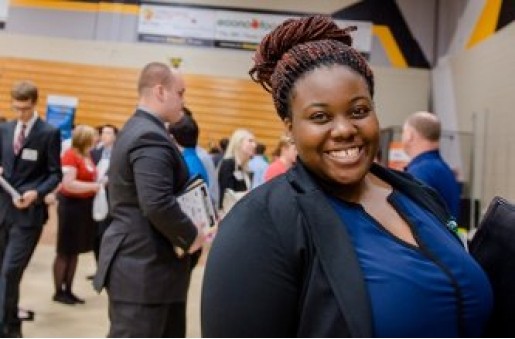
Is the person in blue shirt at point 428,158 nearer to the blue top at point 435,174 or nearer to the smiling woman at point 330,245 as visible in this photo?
the blue top at point 435,174

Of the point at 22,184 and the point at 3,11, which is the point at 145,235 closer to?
the point at 22,184

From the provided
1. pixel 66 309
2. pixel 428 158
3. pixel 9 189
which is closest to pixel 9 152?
pixel 9 189

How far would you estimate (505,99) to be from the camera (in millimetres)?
7340

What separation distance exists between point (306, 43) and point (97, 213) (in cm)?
400

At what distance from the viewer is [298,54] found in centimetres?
113

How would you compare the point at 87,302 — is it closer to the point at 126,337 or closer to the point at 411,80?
the point at 126,337

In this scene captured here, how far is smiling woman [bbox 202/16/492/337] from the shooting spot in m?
0.94

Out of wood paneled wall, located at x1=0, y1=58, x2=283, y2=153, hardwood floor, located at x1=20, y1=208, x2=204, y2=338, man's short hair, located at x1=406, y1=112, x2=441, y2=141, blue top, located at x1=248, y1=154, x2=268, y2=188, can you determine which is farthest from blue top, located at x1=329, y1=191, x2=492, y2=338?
wood paneled wall, located at x1=0, y1=58, x2=283, y2=153

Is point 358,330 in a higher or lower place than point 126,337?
higher

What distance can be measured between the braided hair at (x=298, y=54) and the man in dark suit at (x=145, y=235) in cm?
111

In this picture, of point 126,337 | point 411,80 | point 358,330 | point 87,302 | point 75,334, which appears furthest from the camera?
point 411,80

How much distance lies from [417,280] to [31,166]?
327cm

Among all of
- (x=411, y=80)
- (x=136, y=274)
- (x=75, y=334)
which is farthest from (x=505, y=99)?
(x=136, y=274)

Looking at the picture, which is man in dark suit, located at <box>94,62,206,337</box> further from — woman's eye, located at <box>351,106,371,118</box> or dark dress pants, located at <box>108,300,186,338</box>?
woman's eye, located at <box>351,106,371,118</box>
